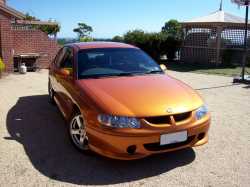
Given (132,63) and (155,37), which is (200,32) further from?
(132,63)

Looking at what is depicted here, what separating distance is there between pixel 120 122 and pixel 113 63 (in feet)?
5.51

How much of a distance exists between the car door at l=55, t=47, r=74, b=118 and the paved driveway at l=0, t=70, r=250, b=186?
0.43 m

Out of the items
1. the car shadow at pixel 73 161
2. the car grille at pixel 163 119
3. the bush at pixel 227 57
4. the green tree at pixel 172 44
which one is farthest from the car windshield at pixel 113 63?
the green tree at pixel 172 44

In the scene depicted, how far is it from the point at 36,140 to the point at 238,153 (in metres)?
2.95

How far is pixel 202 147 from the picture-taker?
443 centimetres

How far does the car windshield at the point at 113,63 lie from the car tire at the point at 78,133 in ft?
2.23

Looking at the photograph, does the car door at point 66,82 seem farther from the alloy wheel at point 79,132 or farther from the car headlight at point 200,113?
the car headlight at point 200,113

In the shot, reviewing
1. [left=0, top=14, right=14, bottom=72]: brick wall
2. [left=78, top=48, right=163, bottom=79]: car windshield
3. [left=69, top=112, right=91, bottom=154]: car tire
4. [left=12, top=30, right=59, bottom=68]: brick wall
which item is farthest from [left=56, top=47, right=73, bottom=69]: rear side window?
[left=12, top=30, right=59, bottom=68]: brick wall

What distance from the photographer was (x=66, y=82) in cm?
495

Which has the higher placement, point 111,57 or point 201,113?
point 111,57

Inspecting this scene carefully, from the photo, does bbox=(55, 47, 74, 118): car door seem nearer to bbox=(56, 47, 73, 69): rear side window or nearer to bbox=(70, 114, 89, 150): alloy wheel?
bbox=(56, 47, 73, 69): rear side window

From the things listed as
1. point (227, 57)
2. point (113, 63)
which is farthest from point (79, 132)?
point (227, 57)

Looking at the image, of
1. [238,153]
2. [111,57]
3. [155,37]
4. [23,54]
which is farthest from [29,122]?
[155,37]

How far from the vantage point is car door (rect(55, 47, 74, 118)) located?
471 cm
